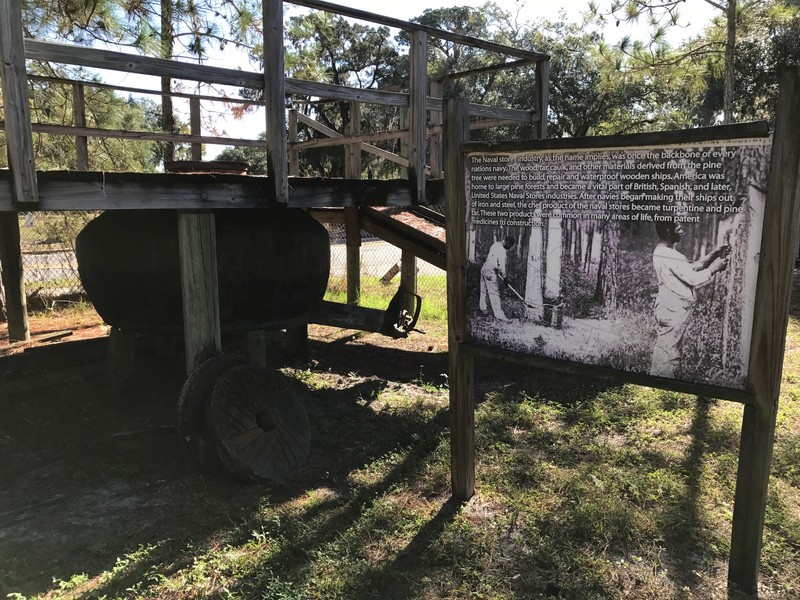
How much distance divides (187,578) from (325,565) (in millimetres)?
689

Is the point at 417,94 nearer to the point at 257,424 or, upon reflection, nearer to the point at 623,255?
the point at 623,255

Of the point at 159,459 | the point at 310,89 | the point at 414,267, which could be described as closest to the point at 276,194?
the point at 310,89

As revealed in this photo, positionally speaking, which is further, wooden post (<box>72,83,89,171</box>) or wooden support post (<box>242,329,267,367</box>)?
wooden post (<box>72,83,89,171</box>)

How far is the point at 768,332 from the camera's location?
2738 millimetres

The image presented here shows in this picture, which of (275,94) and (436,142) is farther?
(436,142)

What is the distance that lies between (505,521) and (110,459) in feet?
9.57

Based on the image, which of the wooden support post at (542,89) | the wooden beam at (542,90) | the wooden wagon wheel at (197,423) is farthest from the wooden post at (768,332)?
the wooden beam at (542,90)

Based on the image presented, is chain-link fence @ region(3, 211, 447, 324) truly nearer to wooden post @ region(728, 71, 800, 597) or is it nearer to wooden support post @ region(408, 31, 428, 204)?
wooden support post @ region(408, 31, 428, 204)

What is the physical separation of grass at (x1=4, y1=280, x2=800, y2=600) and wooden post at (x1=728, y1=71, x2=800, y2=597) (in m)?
0.31

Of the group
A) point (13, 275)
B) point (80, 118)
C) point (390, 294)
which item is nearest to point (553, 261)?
point (80, 118)

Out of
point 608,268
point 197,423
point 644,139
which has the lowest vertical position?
point 197,423

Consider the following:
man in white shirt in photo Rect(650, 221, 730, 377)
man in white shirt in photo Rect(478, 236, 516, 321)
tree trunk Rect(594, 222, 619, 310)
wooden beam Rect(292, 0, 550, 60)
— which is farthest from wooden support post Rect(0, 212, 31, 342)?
man in white shirt in photo Rect(650, 221, 730, 377)

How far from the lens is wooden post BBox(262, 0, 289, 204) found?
161 inches

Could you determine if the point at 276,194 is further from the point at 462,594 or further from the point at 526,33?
the point at 526,33
